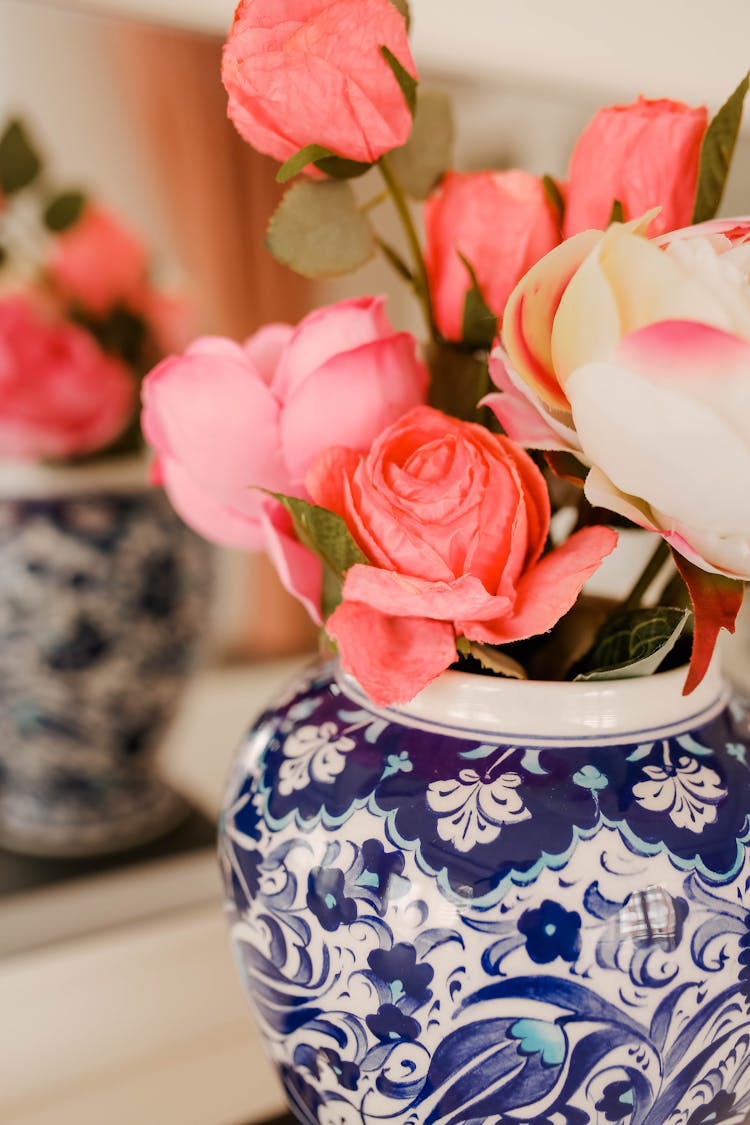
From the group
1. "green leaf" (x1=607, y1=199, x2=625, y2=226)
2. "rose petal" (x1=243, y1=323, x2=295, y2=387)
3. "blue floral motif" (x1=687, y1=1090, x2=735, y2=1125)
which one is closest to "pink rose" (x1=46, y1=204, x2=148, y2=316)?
"rose petal" (x1=243, y1=323, x2=295, y2=387)

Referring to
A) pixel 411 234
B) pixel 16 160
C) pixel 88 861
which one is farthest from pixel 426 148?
pixel 88 861

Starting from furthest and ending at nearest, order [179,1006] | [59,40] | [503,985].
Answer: [59,40]
[179,1006]
[503,985]

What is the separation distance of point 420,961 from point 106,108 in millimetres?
648

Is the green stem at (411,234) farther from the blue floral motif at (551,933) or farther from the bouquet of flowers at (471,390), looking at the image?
the blue floral motif at (551,933)

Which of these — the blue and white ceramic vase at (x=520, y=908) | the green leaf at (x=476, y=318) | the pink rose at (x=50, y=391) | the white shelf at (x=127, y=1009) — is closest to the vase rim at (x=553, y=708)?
the blue and white ceramic vase at (x=520, y=908)

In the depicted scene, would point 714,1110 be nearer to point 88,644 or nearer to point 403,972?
point 403,972

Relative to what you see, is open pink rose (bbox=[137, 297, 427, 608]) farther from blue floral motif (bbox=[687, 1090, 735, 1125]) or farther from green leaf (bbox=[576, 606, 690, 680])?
blue floral motif (bbox=[687, 1090, 735, 1125])

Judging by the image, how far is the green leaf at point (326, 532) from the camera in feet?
1.01

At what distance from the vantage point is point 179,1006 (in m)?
0.58

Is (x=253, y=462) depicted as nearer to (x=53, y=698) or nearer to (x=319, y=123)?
(x=319, y=123)

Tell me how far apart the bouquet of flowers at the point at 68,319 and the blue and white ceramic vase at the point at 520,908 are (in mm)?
387

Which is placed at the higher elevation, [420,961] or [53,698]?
[420,961]

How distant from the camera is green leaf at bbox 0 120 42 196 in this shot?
643mm

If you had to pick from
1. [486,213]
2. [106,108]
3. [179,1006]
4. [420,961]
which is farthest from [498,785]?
[106,108]
